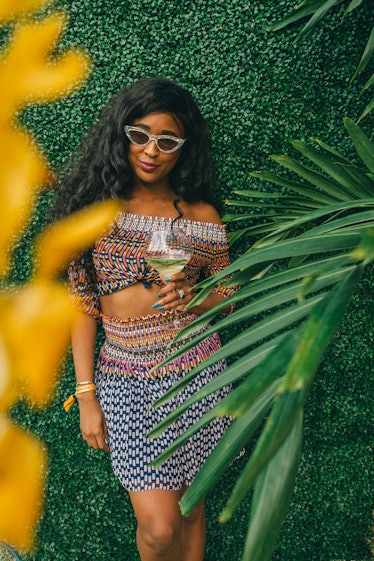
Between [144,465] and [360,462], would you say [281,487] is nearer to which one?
[144,465]

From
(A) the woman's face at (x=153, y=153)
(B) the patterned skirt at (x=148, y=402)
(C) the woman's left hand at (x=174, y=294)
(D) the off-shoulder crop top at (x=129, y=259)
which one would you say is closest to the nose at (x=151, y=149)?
(A) the woman's face at (x=153, y=153)

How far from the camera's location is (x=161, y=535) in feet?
5.16

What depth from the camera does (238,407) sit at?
661 millimetres

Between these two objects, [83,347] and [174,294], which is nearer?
[174,294]

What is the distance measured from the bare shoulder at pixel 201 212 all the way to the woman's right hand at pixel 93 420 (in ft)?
2.17

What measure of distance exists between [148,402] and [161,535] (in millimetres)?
378

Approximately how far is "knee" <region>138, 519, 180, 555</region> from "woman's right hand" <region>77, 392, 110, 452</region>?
11.0 inches

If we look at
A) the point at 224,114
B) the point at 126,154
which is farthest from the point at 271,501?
the point at 224,114

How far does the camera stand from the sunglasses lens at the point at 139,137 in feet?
5.32

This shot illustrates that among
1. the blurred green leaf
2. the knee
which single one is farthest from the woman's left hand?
the blurred green leaf

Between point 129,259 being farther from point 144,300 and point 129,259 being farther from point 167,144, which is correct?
point 167,144

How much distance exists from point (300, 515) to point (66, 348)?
119cm

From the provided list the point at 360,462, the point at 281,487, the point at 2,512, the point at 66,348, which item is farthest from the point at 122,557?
the point at 281,487

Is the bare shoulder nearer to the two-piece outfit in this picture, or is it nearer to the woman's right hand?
the two-piece outfit
